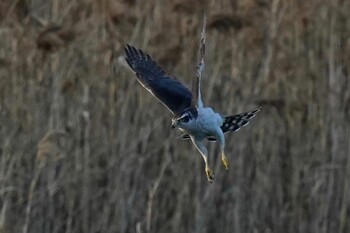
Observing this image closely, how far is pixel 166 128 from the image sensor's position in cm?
336

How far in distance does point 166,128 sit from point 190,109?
66.3 inches

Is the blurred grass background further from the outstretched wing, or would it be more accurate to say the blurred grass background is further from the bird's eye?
the bird's eye

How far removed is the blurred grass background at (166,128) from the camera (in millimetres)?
3234

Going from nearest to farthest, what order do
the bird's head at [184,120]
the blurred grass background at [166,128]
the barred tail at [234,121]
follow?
the bird's head at [184,120] → the barred tail at [234,121] → the blurred grass background at [166,128]

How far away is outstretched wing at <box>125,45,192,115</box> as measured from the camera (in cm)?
187

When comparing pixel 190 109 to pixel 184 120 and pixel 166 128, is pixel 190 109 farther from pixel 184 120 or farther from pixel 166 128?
pixel 166 128

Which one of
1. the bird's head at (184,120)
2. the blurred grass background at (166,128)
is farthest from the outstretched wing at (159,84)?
the blurred grass background at (166,128)

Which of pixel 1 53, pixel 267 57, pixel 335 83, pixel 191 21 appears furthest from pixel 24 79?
pixel 335 83

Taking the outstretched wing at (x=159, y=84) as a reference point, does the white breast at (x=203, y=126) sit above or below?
below

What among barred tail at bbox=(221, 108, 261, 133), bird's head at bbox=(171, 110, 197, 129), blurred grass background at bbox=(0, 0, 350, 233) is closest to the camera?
bird's head at bbox=(171, 110, 197, 129)

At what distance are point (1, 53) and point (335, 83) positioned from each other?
4.07 ft

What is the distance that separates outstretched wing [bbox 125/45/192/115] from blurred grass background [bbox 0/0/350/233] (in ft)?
2.78

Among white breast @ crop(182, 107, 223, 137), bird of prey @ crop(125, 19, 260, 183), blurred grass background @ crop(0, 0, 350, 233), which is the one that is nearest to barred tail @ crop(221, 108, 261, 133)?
bird of prey @ crop(125, 19, 260, 183)

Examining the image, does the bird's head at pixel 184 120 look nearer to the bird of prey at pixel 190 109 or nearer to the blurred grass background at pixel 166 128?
the bird of prey at pixel 190 109
